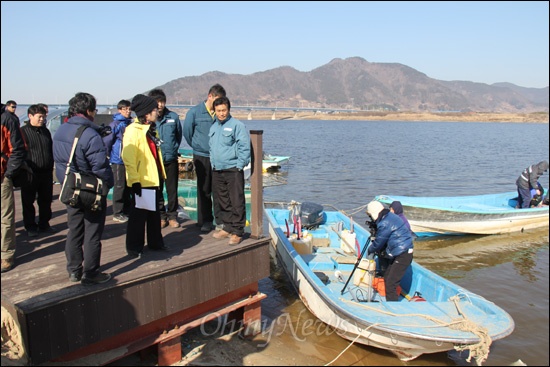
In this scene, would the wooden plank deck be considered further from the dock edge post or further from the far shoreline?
the far shoreline

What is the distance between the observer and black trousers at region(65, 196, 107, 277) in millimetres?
4285

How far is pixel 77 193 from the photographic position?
4.15 metres

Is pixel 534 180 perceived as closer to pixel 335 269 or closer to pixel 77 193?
pixel 335 269

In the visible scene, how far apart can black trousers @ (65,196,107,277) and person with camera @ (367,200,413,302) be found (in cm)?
409

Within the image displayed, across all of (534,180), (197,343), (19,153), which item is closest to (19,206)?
(19,153)

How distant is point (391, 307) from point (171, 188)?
363 centimetres

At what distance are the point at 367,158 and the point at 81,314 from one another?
3323cm

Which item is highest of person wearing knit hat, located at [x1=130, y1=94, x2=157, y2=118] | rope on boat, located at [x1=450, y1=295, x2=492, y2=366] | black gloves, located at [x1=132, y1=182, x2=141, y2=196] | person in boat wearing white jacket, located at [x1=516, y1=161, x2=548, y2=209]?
person wearing knit hat, located at [x1=130, y1=94, x2=157, y2=118]

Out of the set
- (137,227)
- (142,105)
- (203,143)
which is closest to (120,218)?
(203,143)

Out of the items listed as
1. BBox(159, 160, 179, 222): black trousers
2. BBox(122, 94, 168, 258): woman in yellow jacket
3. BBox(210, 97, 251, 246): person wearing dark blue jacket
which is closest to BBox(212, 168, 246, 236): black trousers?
BBox(210, 97, 251, 246): person wearing dark blue jacket

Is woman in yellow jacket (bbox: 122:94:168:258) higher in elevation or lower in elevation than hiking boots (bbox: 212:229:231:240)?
higher

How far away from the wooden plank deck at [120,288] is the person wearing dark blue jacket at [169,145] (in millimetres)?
333

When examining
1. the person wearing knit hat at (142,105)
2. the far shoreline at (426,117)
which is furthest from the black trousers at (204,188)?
the far shoreline at (426,117)

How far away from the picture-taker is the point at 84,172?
167 inches
